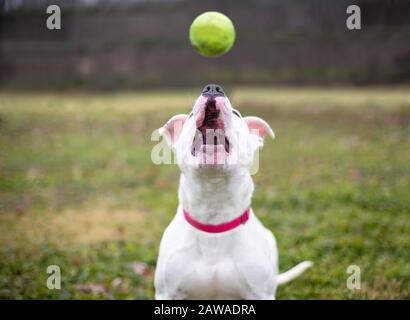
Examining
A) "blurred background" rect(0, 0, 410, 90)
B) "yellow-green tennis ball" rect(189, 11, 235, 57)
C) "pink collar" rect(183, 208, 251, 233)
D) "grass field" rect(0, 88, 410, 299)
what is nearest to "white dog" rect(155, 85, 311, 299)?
"pink collar" rect(183, 208, 251, 233)

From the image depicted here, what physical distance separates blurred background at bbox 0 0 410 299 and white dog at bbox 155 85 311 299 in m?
1.17

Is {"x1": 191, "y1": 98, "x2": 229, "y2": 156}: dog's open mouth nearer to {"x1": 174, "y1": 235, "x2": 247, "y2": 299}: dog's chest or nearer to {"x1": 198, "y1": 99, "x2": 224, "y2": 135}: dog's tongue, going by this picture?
{"x1": 198, "y1": 99, "x2": 224, "y2": 135}: dog's tongue

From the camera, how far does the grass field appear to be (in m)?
4.80

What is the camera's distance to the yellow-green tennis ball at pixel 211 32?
3539 mm

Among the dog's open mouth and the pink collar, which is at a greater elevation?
the dog's open mouth

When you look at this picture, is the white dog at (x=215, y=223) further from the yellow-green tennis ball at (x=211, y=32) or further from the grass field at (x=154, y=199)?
the grass field at (x=154, y=199)

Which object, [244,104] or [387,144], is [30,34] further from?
[387,144]

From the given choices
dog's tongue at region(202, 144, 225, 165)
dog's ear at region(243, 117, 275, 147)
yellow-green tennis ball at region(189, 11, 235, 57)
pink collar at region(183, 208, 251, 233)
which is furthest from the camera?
yellow-green tennis ball at region(189, 11, 235, 57)

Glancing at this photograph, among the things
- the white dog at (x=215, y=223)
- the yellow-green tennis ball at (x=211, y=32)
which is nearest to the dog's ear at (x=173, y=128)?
the white dog at (x=215, y=223)

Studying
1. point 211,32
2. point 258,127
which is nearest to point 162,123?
point 211,32

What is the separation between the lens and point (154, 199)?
744cm

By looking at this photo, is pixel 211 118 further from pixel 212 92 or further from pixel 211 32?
pixel 211 32

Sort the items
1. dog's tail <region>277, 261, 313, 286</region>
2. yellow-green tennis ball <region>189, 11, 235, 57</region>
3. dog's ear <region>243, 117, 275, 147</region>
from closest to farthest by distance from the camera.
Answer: dog's ear <region>243, 117, 275, 147</region>, yellow-green tennis ball <region>189, 11, 235, 57</region>, dog's tail <region>277, 261, 313, 286</region>
